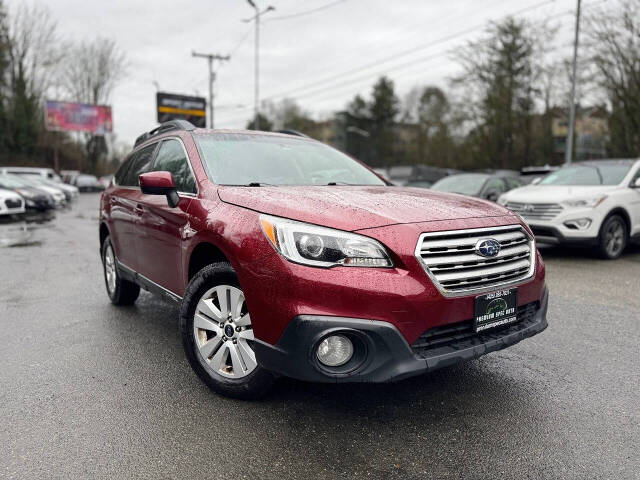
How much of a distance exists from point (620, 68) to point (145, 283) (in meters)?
25.8

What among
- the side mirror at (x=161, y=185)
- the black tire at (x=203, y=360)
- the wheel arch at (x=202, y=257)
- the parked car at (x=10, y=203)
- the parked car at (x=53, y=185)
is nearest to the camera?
the black tire at (x=203, y=360)

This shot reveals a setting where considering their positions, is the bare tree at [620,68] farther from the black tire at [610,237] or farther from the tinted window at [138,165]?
the tinted window at [138,165]

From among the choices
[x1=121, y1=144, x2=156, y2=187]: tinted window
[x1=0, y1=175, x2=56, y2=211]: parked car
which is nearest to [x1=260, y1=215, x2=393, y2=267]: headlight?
[x1=121, y1=144, x2=156, y2=187]: tinted window

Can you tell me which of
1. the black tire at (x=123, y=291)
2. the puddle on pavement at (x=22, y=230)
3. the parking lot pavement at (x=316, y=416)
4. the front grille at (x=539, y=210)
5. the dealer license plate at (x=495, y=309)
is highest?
the front grille at (x=539, y=210)

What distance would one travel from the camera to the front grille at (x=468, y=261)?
257 cm

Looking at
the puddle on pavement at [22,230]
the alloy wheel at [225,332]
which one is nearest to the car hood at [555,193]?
the alloy wheel at [225,332]

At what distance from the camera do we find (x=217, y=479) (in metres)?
2.25

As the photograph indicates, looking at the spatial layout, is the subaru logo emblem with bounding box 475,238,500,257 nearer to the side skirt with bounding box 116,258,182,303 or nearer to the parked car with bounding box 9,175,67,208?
the side skirt with bounding box 116,258,182,303

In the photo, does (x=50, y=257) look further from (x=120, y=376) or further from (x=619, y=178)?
(x=619, y=178)

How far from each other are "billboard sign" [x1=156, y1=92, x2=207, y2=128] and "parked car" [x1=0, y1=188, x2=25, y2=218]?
63.0 ft

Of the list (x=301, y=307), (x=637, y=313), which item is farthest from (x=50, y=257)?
(x=637, y=313)

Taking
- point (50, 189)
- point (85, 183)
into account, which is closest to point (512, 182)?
point (50, 189)

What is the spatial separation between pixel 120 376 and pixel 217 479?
4.68ft

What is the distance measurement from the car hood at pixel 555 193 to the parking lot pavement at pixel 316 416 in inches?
154
